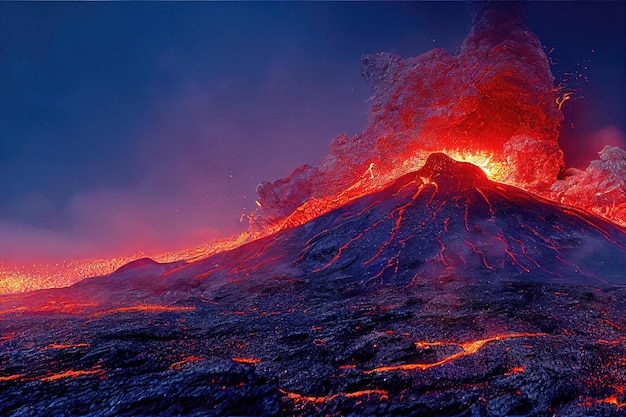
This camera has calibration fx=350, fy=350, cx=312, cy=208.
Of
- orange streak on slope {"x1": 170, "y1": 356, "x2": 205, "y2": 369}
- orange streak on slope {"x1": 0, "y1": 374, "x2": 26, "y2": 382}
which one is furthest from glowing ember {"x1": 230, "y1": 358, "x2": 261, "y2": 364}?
orange streak on slope {"x1": 0, "y1": 374, "x2": 26, "y2": 382}

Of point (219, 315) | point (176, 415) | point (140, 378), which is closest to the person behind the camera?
point (176, 415)

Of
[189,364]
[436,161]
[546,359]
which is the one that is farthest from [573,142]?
[189,364]

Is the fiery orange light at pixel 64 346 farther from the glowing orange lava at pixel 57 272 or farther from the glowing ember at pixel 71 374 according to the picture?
the glowing orange lava at pixel 57 272

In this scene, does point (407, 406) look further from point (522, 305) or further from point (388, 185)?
point (388, 185)

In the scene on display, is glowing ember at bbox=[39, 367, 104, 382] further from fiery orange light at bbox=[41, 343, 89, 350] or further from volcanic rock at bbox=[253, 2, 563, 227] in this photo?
volcanic rock at bbox=[253, 2, 563, 227]

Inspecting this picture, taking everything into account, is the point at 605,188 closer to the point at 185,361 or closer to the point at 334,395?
the point at 334,395

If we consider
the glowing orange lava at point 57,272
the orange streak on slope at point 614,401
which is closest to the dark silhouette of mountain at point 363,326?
the orange streak on slope at point 614,401
